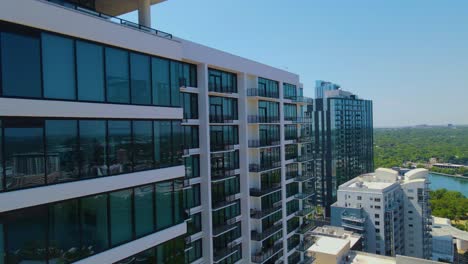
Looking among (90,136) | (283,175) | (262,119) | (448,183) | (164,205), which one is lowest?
(448,183)

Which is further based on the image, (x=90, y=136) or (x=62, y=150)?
(x=90, y=136)

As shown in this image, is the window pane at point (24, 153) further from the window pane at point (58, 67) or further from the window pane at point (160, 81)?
Answer: the window pane at point (160, 81)

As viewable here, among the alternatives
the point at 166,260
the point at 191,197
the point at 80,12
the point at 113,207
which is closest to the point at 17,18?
the point at 80,12

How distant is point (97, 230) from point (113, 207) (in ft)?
2.69

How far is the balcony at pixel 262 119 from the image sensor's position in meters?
24.9

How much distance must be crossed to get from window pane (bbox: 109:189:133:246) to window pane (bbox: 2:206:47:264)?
205 cm

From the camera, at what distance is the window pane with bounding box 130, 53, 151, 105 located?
1113cm

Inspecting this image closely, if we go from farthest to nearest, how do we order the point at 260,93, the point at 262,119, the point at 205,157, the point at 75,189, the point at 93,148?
the point at 262,119, the point at 260,93, the point at 205,157, the point at 93,148, the point at 75,189

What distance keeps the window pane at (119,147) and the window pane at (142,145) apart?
241mm

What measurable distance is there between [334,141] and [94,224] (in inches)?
2807

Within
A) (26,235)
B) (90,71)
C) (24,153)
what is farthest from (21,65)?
(26,235)

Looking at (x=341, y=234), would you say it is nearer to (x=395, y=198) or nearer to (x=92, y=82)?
(x=395, y=198)

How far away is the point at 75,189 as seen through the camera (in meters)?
9.25

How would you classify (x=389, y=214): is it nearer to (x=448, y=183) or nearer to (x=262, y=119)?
(x=262, y=119)
